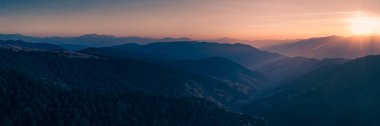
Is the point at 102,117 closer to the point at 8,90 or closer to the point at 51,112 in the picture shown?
the point at 51,112

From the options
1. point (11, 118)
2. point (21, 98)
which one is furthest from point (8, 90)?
point (11, 118)

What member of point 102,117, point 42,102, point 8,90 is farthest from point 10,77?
point 102,117

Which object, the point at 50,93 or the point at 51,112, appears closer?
the point at 51,112

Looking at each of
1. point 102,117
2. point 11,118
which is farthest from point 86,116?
point 11,118

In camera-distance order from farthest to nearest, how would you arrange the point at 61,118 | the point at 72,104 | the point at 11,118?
the point at 72,104 → the point at 61,118 → the point at 11,118

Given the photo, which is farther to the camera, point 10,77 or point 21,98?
point 10,77

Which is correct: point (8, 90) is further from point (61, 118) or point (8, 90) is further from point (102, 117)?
point (102, 117)

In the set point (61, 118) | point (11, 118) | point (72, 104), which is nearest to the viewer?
point (11, 118)

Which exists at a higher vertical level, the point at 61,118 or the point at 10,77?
the point at 10,77
